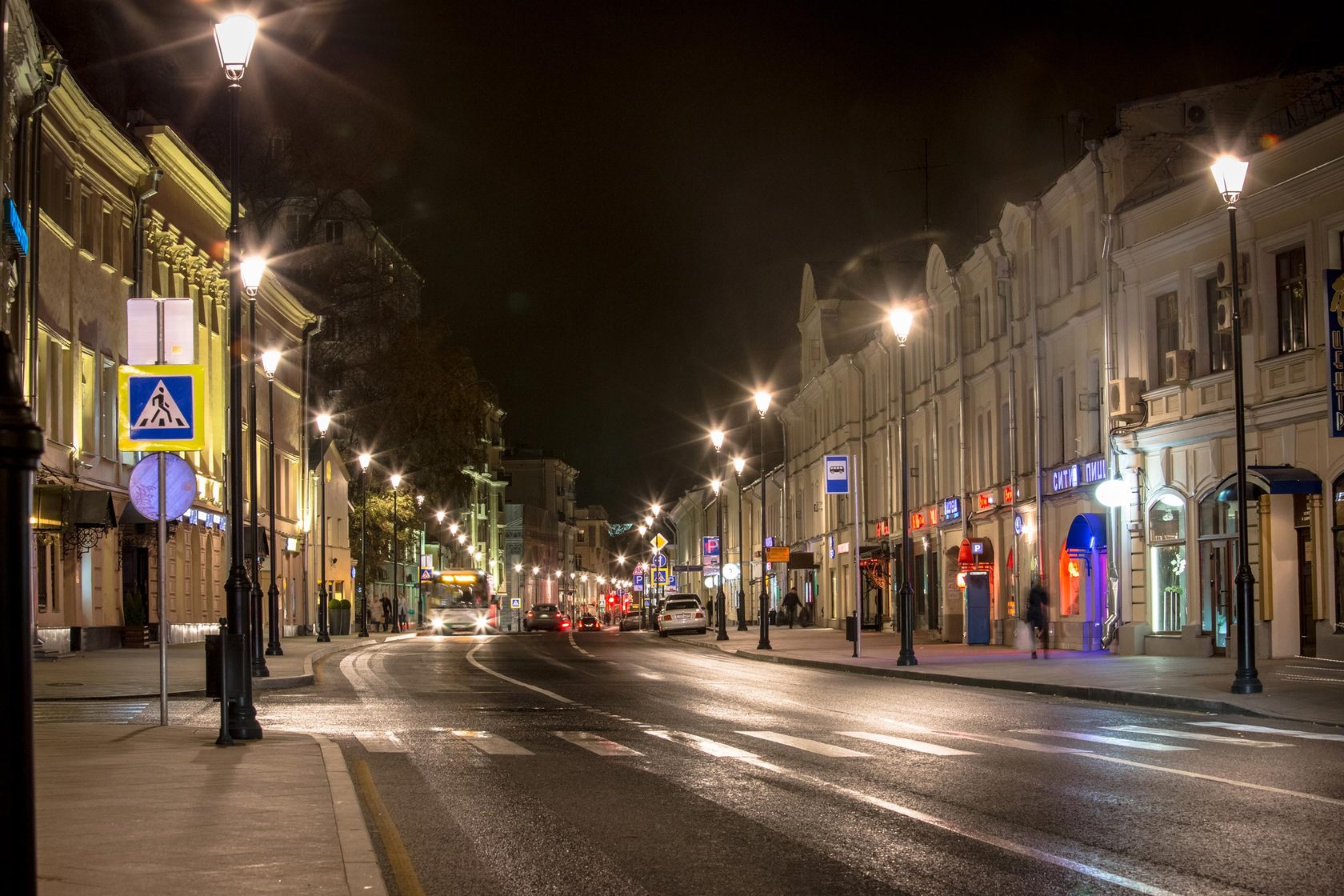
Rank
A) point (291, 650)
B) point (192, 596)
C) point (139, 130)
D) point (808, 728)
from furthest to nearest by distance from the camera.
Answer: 1. point (192, 596)
2. point (291, 650)
3. point (139, 130)
4. point (808, 728)

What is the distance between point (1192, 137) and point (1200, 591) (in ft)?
31.1

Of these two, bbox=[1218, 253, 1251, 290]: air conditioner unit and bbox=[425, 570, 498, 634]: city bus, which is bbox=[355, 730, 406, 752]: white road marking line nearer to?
bbox=[1218, 253, 1251, 290]: air conditioner unit

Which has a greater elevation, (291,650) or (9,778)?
(9,778)

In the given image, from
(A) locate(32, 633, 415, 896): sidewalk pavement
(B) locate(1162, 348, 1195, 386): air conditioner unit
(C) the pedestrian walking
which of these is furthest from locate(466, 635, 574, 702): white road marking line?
(C) the pedestrian walking

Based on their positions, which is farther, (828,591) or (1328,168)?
(828,591)

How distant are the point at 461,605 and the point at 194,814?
75043 millimetres

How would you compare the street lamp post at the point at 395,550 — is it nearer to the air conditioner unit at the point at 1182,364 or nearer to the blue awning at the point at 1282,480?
the air conditioner unit at the point at 1182,364

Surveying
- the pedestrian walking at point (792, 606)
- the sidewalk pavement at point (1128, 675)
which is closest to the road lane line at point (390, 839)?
the sidewalk pavement at point (1128, 675)

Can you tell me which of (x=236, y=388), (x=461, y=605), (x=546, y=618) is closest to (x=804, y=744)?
(x=236, y=388)

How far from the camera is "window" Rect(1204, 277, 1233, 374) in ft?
Result: 97.9

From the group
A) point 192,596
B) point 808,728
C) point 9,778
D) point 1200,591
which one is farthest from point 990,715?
point 192,596

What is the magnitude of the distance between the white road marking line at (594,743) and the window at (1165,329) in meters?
18.8

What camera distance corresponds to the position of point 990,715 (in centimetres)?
1944

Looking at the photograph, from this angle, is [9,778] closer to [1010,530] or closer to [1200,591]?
[1200,591]
